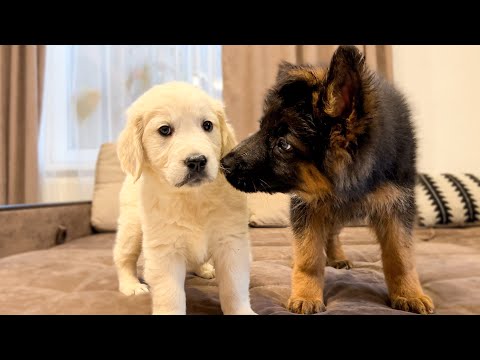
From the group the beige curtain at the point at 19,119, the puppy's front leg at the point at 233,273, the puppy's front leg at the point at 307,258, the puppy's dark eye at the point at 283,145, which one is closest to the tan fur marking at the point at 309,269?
the puppy's front leg at the point at 307,258

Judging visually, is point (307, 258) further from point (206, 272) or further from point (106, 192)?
point (106, 192)

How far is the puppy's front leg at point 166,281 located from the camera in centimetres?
122

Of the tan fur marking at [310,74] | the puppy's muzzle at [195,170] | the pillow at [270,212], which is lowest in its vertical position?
the pillow at [270,212]

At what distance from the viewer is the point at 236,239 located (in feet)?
4.30

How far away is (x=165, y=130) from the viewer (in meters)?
1.33

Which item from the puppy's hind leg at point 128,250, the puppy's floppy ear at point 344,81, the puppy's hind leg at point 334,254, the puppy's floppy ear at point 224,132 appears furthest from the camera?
the puppy's hind leg at point 334,254

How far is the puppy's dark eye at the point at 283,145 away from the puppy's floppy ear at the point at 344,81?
0.16 metres

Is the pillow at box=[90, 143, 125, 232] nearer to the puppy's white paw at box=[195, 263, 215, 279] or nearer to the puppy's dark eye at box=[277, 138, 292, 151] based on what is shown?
the puppy's white paw at box=[195, 263, 215, 279]

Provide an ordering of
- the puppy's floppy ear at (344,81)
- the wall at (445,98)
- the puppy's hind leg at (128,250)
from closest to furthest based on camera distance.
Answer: the puppy's floppy ear at (344,81)
the puppy's hind leg at (128,250)
the wall at (445,98)

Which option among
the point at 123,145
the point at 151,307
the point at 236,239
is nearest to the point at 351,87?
the point at 236,239

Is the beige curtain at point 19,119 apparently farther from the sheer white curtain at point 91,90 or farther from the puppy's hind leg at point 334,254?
the puppy's hind leg at point 334,254

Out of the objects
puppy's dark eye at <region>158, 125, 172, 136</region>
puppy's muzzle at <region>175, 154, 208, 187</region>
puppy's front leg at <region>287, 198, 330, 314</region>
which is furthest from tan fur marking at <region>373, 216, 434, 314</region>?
puppy's dark eye at <region>158, 125, 172, 136</region>

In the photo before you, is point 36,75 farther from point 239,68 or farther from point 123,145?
point 123,145

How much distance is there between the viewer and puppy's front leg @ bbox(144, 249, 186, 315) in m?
1.22
